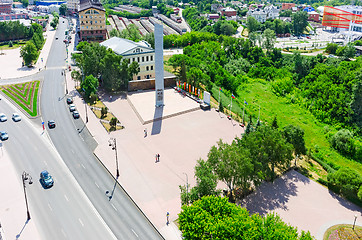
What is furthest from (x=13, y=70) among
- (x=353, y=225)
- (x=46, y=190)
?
(x=353, y=225)

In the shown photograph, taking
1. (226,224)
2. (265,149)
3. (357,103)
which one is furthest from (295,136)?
(357,103)

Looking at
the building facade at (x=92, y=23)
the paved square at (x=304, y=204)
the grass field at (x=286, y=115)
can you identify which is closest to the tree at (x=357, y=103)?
the grass field at (x=286, y=115)

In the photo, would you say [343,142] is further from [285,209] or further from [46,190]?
[46,190]

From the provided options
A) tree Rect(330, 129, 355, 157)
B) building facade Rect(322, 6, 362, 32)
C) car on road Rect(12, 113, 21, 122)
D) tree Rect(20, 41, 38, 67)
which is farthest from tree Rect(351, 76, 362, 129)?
building facade Rect(322, 6, 362, 32)

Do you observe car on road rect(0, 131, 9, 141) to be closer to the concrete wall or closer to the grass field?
the concrete wall

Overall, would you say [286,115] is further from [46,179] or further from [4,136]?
[4,136]

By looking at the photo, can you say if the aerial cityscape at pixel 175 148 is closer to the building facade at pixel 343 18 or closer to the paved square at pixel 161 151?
the paved square at pixel 161 151

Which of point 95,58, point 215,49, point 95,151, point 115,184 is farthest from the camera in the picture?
point 215,49
